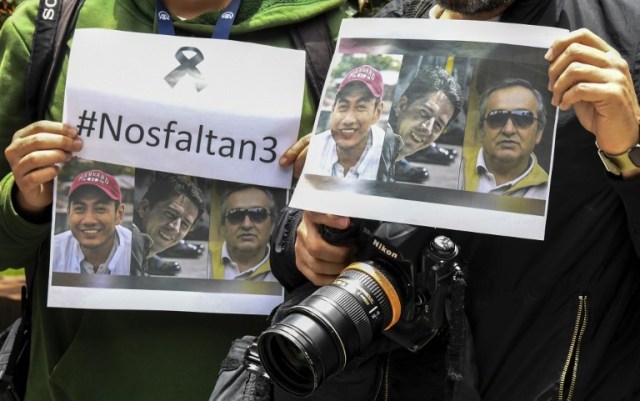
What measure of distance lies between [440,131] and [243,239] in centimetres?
63

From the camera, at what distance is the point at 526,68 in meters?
1.55

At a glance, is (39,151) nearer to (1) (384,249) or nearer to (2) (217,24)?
(2) (217,24)

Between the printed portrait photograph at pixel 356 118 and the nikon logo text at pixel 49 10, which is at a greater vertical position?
the nikon logo text at pixel 49 10

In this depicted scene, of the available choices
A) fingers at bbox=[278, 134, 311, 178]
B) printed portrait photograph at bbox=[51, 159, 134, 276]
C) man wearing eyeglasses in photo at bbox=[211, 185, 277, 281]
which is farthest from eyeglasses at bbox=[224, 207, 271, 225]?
printed portrait photograph at bbox=[51, 159, 134, 276]

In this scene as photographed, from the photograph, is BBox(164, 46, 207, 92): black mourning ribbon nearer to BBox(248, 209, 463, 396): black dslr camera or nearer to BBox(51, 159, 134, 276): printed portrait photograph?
BBox(51, 159, 134, 276): printed portrait photograph

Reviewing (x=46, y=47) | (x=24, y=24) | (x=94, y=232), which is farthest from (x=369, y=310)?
(x=24, y=24)

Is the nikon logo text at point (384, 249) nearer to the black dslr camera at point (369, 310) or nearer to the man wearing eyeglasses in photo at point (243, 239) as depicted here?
the black dslr camera at point (369, 310)

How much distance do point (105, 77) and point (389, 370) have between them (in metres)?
0.90

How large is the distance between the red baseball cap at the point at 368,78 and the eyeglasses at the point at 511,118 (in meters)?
0.22

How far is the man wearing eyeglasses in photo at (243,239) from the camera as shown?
6.72 feet

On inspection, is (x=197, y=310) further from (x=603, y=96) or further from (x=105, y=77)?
(x=603, y=96)

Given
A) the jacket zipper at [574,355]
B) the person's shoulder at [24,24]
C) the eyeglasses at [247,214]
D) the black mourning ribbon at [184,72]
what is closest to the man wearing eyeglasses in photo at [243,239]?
the eyeglasses at [247,214]

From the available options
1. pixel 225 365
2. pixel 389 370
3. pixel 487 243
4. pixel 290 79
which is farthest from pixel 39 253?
pixel 487 243

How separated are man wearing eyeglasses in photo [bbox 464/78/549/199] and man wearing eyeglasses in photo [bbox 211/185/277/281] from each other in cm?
62
